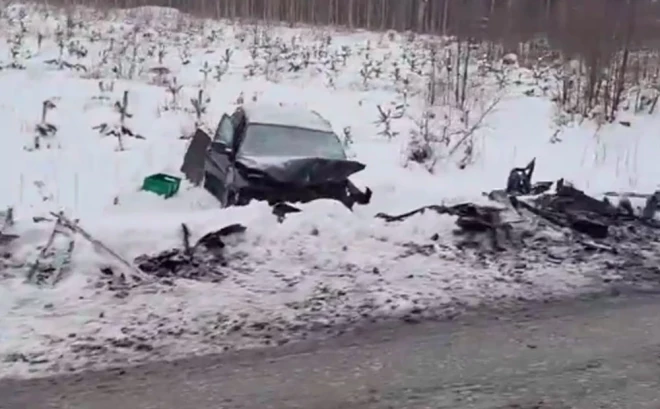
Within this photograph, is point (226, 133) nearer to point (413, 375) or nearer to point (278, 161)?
point (278, 161)

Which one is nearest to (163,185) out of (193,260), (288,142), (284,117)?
(284,117)

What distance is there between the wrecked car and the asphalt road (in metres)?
3.56

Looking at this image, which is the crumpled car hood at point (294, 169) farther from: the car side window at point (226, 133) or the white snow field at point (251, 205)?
the car side window at point (226, 133)

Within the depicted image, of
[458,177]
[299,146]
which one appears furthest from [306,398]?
[458,177]

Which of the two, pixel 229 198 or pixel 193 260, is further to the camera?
pixel 229 198

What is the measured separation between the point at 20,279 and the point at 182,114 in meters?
8.99

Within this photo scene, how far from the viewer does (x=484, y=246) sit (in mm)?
6887

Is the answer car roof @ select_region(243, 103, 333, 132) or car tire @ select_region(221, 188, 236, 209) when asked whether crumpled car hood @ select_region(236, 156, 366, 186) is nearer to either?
car tire @ select_region(221, 188, 236, 209)

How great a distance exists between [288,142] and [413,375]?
4902mm

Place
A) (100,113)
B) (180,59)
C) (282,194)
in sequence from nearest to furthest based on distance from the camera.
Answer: (282,194) → (100,113) → (180,59)

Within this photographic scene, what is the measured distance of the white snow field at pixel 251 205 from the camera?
510cm

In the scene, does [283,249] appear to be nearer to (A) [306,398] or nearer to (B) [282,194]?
(B) [282,194]

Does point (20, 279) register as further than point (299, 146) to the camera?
No

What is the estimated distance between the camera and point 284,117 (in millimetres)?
9406
